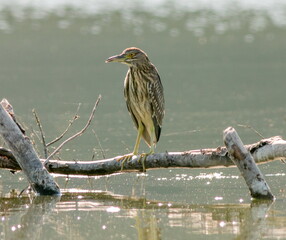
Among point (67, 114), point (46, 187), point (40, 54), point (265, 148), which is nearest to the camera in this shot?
point (265, 148)

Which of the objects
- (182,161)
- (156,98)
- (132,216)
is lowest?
(132,216)

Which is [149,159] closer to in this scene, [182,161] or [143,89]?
[182,161]

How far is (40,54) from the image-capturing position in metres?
23.9

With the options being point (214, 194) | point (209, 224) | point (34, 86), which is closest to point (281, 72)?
point (34, 86)

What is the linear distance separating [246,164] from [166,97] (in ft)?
31.3

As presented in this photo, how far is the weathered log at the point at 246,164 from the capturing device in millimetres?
8641

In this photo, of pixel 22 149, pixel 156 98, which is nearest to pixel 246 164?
pixel 156 98

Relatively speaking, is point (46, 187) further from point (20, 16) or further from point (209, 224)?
point (20, 16)

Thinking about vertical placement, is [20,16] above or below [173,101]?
above

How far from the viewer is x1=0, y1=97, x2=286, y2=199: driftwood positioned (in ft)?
29.1

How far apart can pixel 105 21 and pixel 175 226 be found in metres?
21.2

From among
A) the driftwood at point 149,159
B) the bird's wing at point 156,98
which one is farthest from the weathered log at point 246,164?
the bird's wing at point 156,98

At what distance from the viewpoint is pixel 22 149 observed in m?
9.29

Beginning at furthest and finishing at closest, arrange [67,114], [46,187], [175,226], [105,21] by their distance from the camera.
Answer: [105,21]
[67,114]
[46,187]
[175,226]
